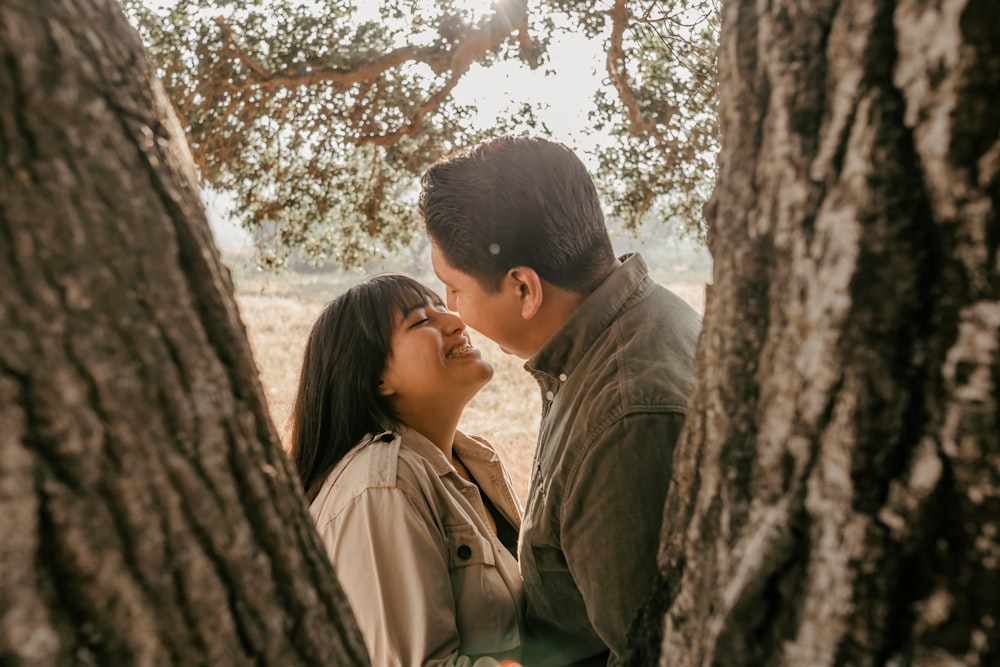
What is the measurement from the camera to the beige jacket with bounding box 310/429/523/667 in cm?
229

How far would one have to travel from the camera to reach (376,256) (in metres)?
8.66

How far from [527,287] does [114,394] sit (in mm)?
1796

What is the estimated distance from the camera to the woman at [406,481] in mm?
2305

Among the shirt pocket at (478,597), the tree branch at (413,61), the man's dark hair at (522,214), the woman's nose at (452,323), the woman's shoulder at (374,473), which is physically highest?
the tree branch at (413,61)

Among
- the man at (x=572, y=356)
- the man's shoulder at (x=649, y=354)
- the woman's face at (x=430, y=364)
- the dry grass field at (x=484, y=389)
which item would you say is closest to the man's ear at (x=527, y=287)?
the man at (x=572, y=356)

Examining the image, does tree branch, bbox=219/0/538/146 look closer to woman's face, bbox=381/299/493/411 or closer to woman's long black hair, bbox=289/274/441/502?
woman's long black hair, bbox=289/274/441/502

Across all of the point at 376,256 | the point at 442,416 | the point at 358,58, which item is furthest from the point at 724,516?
the point at 376,256

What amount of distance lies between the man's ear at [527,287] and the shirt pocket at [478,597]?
29.3 inches

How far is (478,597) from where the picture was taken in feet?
8.08

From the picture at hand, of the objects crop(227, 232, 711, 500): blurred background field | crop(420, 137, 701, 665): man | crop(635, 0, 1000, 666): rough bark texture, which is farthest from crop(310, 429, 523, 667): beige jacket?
crop(227, 232, 711, 500): blurred background field

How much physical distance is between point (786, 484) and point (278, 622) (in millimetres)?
610

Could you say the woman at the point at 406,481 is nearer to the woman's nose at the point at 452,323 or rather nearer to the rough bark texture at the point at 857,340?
the woman's nose at the point at 452,323

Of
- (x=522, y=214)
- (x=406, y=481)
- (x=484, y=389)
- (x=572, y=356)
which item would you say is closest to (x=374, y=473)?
(x=406, y=481)

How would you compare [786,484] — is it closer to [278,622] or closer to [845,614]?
[845,614]
